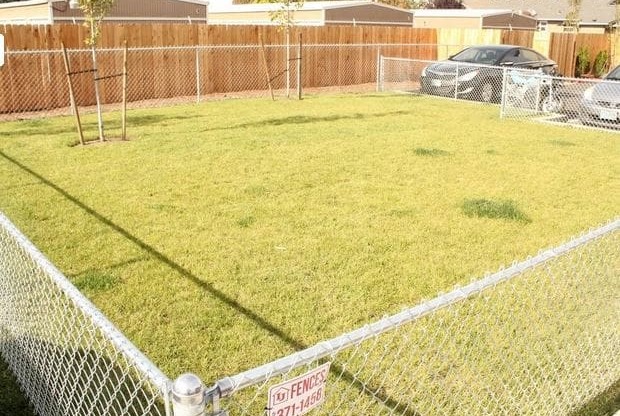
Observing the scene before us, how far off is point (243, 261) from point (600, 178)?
5.73 meters

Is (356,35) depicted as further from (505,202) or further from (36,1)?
(505,202)

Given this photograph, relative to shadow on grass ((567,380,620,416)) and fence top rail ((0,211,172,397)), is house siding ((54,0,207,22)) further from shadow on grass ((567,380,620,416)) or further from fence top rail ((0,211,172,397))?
shadow on grass ((567,380,620,416))

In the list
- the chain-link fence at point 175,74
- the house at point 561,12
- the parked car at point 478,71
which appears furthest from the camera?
the house at point 561,12

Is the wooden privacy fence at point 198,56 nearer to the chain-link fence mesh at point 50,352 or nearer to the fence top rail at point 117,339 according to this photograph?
the chain-link fence mesh at point 50,352

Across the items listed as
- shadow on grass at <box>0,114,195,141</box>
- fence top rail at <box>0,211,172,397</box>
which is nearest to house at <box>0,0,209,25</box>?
shadow on grass at <box>0,114,195,141</box>

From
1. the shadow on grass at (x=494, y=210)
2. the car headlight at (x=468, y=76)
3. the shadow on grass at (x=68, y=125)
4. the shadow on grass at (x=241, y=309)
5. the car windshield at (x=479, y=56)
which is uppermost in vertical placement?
the car windshield at (x=479, y=56)

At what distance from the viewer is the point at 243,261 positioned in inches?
206

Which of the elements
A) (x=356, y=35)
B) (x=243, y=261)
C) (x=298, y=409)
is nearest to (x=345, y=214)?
(x=243, y=261)

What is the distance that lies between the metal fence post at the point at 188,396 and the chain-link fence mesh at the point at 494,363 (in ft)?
4.48

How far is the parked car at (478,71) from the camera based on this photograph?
15.8m

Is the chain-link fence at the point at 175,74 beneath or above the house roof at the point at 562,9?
beneath

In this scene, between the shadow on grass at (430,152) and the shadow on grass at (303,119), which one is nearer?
the shadow on grass at (430,152)

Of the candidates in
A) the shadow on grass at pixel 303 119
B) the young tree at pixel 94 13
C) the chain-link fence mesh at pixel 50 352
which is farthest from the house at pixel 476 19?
the chain-link fence mesh at pixel 50 352

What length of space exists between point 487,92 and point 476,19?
16760 mm
